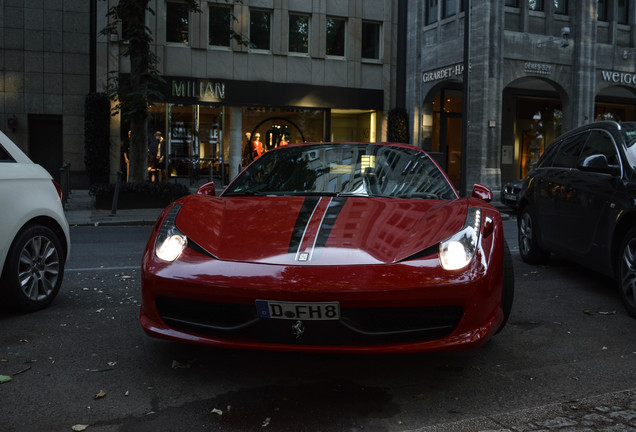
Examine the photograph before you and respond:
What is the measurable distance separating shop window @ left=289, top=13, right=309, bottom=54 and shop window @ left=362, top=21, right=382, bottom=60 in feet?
8.14

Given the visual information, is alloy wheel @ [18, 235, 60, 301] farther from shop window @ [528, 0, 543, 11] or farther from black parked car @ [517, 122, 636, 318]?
shop window @ [528, 0, 543, 11]

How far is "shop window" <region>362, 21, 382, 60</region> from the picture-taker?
26.4 m

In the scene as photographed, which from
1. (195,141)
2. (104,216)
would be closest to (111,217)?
(104,216)

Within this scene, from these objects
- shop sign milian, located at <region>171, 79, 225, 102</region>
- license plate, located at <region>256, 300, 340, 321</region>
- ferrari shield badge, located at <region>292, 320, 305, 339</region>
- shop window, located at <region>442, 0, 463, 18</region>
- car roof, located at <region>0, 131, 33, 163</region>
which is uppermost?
shop window, located at <region>442, 0, 463, 18</region>

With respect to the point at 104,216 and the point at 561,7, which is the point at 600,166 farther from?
the point at 561,7

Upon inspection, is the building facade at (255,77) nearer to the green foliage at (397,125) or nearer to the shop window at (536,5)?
the green foliage at (397,125)

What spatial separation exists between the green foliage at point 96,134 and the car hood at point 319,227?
1991cm

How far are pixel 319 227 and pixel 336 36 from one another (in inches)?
924

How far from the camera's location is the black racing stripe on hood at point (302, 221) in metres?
3.40

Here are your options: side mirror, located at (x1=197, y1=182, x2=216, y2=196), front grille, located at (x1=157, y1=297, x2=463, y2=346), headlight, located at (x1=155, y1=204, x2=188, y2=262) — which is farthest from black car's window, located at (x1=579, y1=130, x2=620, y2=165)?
headlight, located at (x1=155, y1=204, x2=188, y2=262)

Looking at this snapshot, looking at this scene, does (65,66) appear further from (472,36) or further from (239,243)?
(239,243)

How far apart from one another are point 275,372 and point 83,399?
102cm

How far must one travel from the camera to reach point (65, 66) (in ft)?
76.7

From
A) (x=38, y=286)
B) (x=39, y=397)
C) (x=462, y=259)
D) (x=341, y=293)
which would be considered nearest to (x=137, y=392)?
(x=39, y=397)
